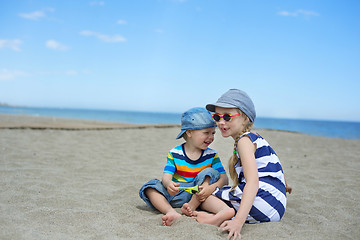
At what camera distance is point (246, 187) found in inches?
86.0

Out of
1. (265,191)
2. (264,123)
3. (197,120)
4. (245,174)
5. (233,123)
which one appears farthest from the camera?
(264,123)

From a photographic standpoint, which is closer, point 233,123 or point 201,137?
point 233,123

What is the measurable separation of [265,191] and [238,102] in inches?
29.1

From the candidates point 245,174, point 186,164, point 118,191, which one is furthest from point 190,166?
point 118,191

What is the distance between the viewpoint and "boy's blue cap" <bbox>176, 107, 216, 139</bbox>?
8.79 ft

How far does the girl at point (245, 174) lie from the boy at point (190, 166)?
19 cm

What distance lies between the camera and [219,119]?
249 centimetres

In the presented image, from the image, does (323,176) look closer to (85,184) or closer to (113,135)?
(85,184)

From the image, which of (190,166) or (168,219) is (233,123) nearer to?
(190,166)

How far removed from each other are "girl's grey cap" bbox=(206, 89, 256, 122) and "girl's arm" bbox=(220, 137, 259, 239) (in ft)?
0.83

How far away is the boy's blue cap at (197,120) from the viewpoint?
268cm

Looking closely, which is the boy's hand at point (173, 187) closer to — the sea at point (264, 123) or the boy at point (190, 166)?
the boy at point (190, 166)

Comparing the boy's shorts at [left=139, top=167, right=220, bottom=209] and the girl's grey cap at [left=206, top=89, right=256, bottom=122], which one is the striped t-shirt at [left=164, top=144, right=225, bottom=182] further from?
the girl's grey cap at [left=206, top=89, right=256, bottom=122]

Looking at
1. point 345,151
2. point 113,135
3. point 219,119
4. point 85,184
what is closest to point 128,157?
point 85,184
